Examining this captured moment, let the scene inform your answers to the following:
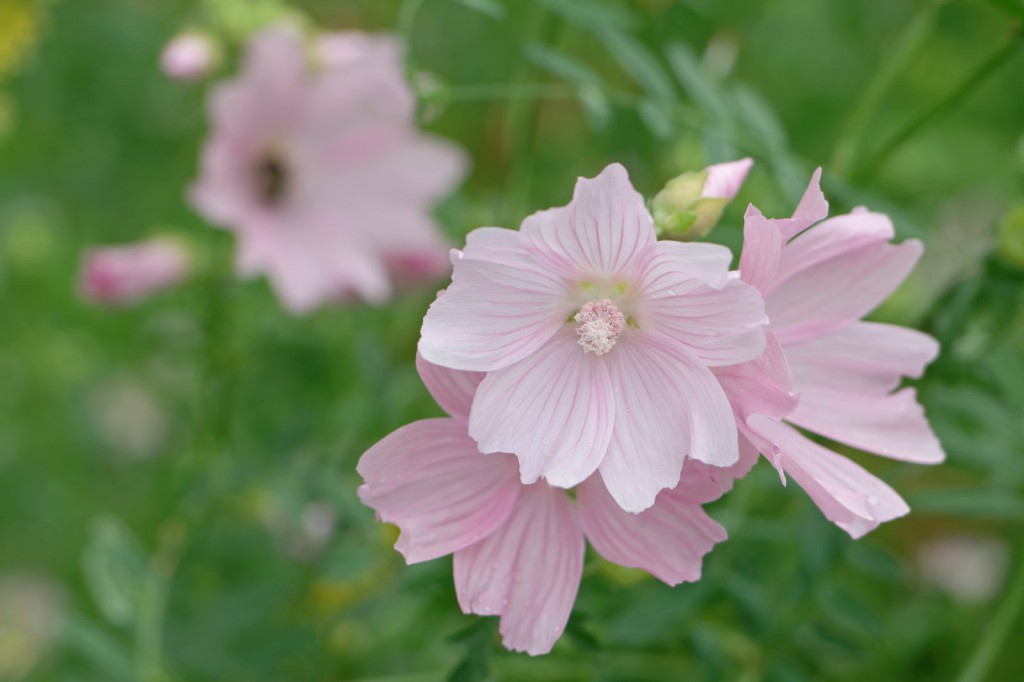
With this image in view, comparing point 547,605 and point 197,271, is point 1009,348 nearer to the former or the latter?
point 547,605

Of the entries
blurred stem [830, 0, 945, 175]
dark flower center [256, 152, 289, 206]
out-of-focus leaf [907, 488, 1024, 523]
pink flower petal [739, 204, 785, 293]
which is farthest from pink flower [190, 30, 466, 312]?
pink flower petal [739, 204, 785, 293]

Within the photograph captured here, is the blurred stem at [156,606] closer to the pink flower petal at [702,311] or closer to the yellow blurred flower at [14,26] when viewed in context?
the yellow blurred flower at [14,26]

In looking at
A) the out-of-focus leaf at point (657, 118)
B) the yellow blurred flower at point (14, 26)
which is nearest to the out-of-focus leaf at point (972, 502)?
the out-of-focus leaf at point (657, 118)

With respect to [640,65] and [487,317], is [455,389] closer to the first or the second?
[487,317]

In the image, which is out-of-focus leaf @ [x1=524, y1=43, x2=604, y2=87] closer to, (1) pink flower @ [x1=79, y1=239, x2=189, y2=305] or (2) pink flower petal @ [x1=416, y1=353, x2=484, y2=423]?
(2) pink flower petal @ [x1=416, y1=353, x2=484, y2=423]

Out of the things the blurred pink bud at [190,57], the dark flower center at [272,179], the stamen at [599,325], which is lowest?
the dark flower center at [272,179]

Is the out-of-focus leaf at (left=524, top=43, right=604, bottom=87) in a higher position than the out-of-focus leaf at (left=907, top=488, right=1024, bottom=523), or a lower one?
higher
